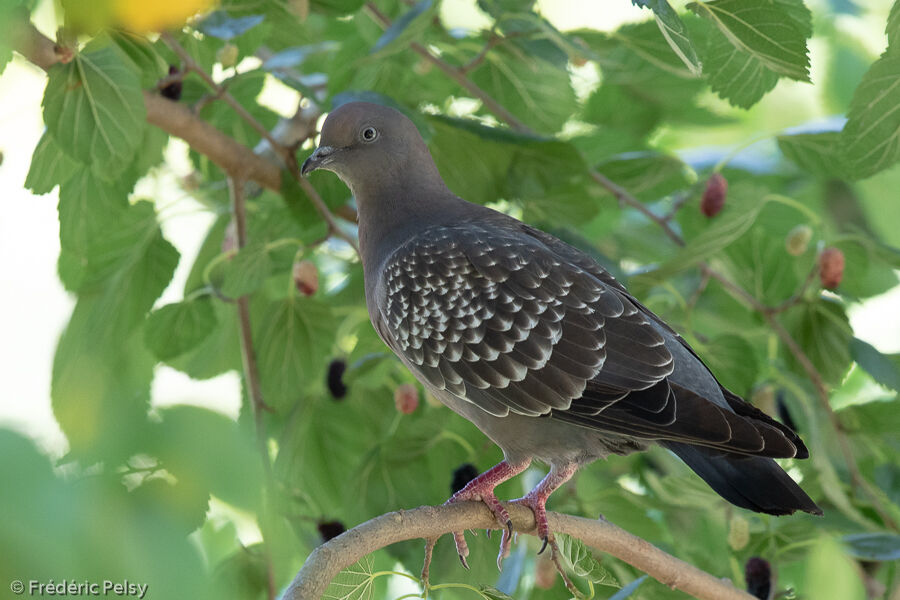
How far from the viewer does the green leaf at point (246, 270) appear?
2.55 metres

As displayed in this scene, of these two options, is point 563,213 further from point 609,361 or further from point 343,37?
point 343,37

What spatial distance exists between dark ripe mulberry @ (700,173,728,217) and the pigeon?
0.74 meters

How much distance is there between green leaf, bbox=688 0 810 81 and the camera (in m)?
1.87

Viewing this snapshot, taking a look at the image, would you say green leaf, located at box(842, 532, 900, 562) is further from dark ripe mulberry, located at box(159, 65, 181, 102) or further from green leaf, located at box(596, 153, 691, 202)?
dark ripe mulberry, located at box(159, 65, 181, 102)

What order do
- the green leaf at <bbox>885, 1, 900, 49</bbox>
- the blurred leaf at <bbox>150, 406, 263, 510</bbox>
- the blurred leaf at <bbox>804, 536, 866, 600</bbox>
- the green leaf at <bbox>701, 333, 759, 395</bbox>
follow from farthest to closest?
the green leaf at <bbox>701, 333, 759, 395</bbox>
the green leaf at <bbox>885, 1, 900, 49</bbox>
the blurred leaf at <bbox>804, 536, 866, 600</bbox>
the blurred leaf at <bbox>150, 406, 263, 510</bbox>

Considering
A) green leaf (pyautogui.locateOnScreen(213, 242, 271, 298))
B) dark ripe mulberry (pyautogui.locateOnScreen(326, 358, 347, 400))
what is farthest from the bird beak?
dark ripe mulberry (pyautogui.locateOnScreen(326, 358, 347, 400))

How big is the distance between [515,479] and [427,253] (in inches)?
32.7

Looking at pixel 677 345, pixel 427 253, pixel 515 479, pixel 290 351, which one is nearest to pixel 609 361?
pixel 677 345

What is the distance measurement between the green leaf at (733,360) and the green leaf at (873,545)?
1.77ft

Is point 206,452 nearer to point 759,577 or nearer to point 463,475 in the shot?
point 463,475

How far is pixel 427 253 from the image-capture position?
233cm

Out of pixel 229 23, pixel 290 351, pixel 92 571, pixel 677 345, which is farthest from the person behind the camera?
pixel 290 351

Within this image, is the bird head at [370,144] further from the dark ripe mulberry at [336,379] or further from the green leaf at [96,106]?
the dark ripe mulberry at [336,379]

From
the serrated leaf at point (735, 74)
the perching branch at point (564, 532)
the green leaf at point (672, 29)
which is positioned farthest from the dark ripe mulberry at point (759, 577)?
the green leaf at point (672, 29)
